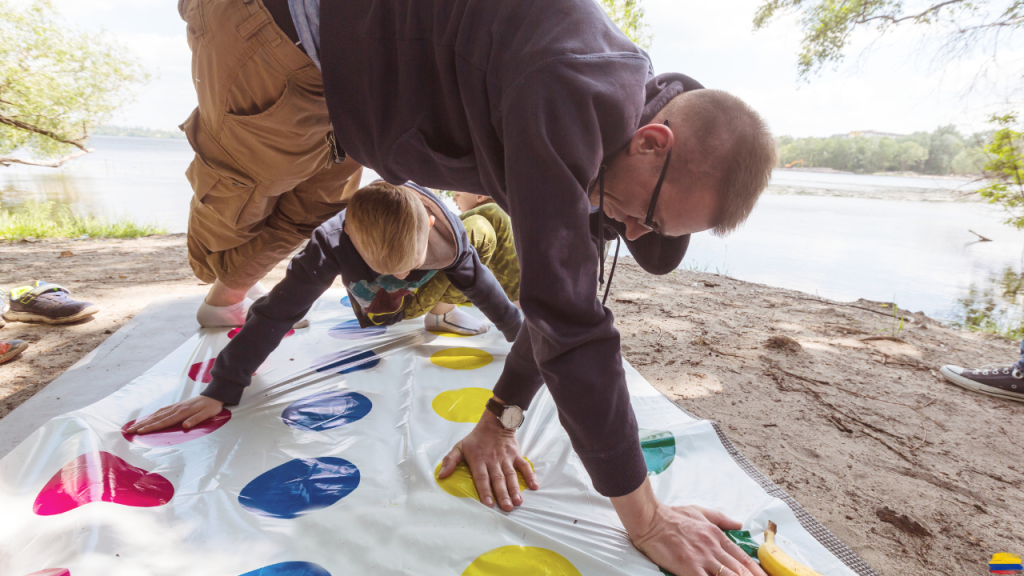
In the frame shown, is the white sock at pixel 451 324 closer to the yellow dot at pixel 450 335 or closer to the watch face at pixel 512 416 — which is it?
the yellow dot at pixel 450 335

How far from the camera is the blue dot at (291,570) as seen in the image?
847 mm

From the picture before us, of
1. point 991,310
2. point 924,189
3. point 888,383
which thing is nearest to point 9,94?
point 888,383

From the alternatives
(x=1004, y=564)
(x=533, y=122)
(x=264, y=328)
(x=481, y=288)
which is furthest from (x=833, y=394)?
(x=264, y=328)

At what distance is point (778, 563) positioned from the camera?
88cm

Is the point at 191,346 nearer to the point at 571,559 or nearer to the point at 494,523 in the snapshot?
the point at 494,523

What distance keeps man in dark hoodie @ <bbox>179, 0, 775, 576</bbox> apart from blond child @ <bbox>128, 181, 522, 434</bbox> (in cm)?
46

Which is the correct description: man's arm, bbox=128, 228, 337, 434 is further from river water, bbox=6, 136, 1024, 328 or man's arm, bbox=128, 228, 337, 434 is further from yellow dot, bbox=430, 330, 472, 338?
river water, bbox=6, 136, 1024, 328

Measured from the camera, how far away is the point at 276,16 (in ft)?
3.23

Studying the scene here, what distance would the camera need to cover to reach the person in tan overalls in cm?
102

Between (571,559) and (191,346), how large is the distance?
1.69 meters

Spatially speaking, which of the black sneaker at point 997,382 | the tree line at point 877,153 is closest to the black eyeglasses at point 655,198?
the black sneaker at point 997,382

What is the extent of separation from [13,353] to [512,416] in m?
2.07

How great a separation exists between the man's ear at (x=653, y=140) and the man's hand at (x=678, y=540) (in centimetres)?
60

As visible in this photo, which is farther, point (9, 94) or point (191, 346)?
point (9, 94)
